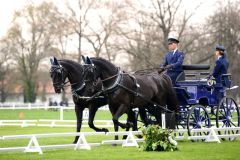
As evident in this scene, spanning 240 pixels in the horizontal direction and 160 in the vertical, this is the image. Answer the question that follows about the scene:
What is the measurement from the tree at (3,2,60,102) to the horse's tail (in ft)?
152

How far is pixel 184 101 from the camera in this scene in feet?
61.0

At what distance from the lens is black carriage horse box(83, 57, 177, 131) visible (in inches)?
640

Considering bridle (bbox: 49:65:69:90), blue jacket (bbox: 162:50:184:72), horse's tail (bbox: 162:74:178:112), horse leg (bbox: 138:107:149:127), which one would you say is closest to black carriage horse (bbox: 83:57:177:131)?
horse's tail (bbox: 162:74:178:112)

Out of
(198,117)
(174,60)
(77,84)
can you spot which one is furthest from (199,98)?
(77,84)

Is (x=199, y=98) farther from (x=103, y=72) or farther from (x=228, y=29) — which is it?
(x=228, y=29)

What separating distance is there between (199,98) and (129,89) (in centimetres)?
304

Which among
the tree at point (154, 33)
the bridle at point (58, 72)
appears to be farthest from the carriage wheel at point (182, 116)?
the tree at point (154, 33)

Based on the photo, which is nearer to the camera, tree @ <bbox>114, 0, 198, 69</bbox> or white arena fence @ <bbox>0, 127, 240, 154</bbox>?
white arena fence @ <bbox>0, 127, 240, 154</bbox>

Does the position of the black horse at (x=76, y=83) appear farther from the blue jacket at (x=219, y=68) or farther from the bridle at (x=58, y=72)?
the blue jacket at (x=219, y=68)

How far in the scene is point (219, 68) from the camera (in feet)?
61.6

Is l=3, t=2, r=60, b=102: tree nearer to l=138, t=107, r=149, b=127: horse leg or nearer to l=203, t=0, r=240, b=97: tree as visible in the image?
l=203, t=0, r=240, b=97: tree

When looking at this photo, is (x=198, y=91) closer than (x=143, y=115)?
No

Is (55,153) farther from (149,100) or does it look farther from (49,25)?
(49,25)

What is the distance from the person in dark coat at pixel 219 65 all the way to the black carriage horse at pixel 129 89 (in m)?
1.65
